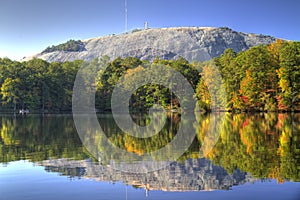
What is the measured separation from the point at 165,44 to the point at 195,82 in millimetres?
86333

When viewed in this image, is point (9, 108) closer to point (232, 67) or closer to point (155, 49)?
point (232, 67)

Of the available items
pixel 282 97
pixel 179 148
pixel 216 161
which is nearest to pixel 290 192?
pixel 216 161

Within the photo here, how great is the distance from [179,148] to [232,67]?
47.6 metres

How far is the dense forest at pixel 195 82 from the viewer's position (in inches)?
2122

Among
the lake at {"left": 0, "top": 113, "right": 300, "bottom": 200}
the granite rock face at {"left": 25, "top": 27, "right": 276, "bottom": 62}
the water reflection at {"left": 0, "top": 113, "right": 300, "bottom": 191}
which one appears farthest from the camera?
the granite rock face at {"left": 25, "top": 27, "right": 276, "bottom": 62}

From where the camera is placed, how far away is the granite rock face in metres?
150

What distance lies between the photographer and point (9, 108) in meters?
68.1

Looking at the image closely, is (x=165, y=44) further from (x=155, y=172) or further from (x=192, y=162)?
(x=155, y=172)

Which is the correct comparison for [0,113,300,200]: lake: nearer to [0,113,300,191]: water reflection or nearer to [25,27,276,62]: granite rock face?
[0,113,300,191]: water reflection

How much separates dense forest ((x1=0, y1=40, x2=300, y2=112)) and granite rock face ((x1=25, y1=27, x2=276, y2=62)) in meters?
63.0

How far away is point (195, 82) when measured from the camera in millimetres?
72875

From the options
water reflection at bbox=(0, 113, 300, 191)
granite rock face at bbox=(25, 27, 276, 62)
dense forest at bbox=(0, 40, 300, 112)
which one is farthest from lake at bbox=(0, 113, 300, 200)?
granite rock face at bbox=(25, 27, 276, 62)

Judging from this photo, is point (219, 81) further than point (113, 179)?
Yes

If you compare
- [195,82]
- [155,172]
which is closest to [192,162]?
[155,172]
